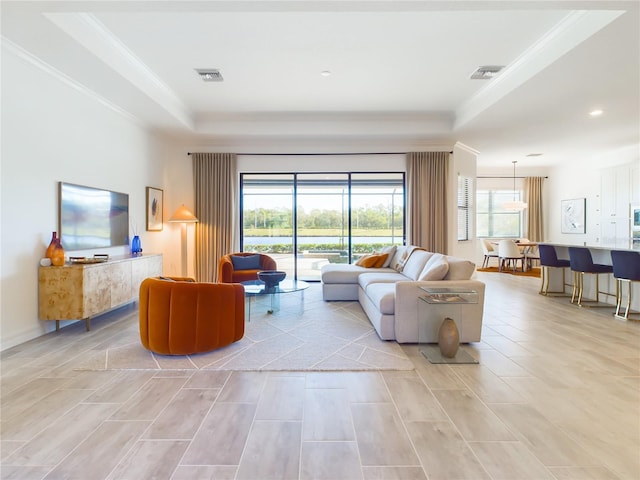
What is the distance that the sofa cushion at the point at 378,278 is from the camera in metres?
4.43

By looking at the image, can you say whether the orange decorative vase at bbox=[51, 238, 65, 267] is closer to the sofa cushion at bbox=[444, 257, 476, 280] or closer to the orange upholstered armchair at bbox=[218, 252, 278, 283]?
the orange upholstered armchair at bbox=[218, 252, 278, 283]

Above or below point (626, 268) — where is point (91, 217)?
above

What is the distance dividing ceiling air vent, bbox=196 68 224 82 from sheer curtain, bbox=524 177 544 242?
355 inches

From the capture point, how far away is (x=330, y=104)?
534 cm

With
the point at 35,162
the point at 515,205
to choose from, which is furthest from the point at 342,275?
the point at 515,205

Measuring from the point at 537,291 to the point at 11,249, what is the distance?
25.2ft

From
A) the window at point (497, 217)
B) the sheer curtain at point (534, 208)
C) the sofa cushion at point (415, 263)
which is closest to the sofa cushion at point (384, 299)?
the sofa cushion at point (415, 263)

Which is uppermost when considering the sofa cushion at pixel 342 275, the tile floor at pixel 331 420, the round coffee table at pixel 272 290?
the sofa cushion at pixel 342 275

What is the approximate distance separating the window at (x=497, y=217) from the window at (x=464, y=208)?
310 centimetres

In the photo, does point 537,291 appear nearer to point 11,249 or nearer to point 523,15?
point 523,15

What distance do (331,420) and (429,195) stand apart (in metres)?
5.39

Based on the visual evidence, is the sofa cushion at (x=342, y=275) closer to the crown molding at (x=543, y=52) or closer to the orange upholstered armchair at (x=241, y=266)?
the orange upholstered armchair at (x=241, y=266)

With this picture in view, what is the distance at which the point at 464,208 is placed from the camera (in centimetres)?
713

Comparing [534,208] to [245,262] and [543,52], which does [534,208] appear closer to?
[543,52]
